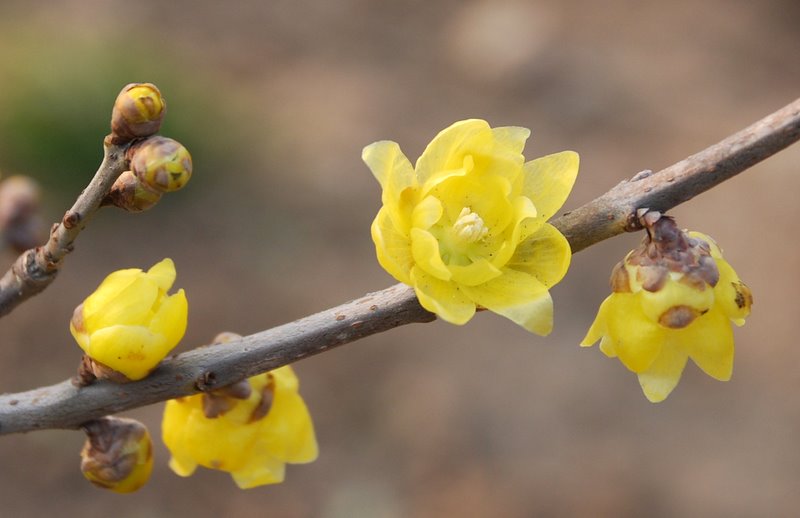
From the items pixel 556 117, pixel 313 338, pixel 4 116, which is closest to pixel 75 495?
pixel 4 116

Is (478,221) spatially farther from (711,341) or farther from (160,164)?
(160,164)

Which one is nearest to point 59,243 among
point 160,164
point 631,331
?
point 160,164

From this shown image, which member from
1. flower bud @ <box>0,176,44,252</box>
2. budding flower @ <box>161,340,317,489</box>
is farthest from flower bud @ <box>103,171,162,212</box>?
flower bud @ <box>0,176,44,252</box>

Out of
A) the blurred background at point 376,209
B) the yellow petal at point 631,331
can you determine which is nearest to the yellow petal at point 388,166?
the yellow petal at point 631,331

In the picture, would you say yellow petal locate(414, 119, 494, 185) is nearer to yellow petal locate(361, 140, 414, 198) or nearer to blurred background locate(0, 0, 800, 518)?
yellow petal locate(361, 140, 414, 198)

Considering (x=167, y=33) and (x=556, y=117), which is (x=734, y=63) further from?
(x=167, y=33)

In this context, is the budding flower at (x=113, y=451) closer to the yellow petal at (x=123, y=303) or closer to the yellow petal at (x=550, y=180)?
the yellow petal at (x=123, y=303)
